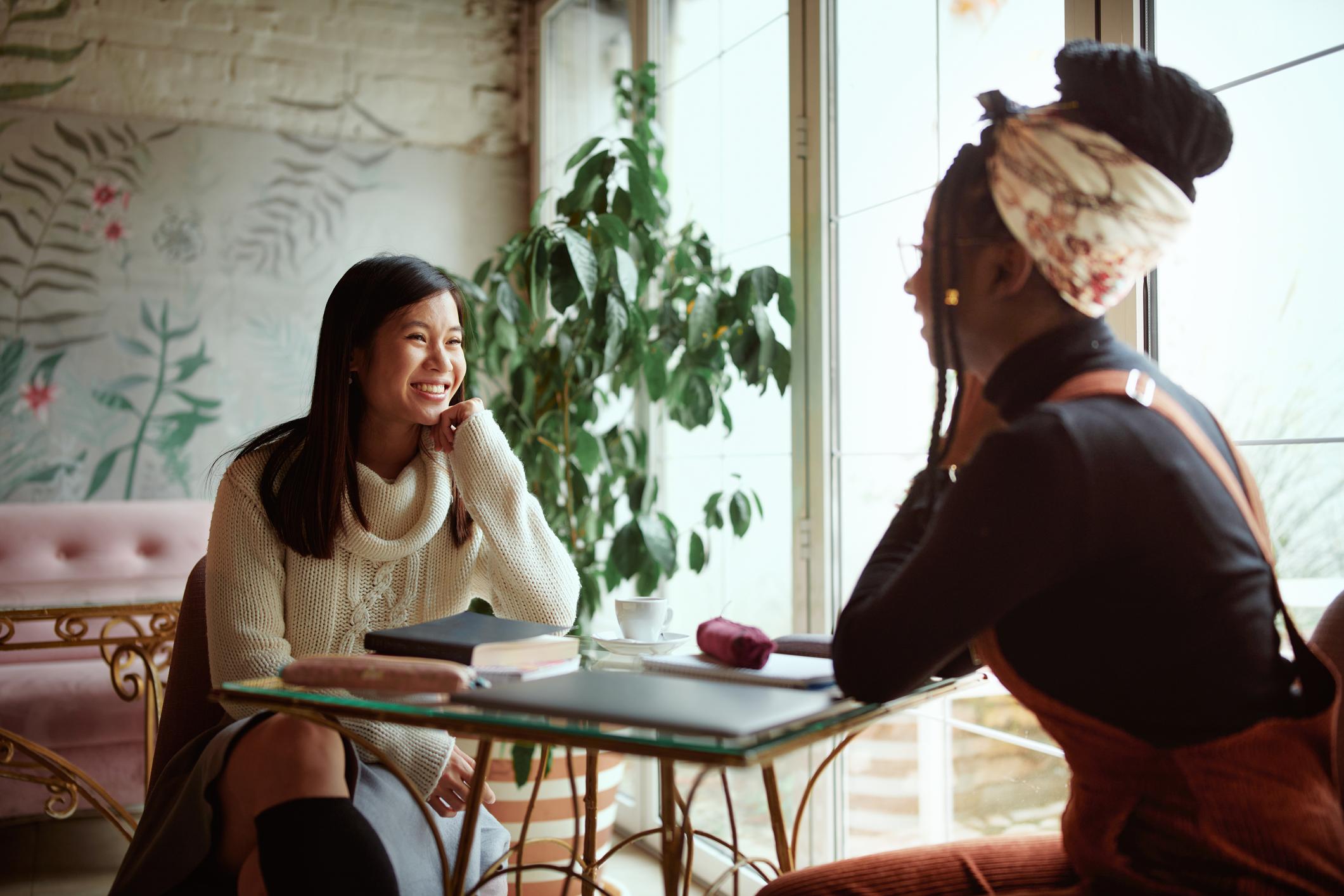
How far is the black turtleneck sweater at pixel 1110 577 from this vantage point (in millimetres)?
836

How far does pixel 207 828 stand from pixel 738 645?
0.67 metres

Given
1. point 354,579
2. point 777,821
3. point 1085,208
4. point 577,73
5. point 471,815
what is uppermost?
point 577,73

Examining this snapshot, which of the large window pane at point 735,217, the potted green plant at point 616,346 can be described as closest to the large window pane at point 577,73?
the large window pane at point 735,217

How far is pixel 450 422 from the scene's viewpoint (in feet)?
5.85

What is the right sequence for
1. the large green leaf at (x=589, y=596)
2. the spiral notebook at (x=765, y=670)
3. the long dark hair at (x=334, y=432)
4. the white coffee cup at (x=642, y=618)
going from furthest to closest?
the large green leaf at (x=589, y=596)
the long dark hair at (x=334, y=432)
the white coffee cup at (x=642, y=618)
the spiral notebook at (x=765, y=670)

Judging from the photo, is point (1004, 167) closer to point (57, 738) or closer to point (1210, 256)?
point (1210, 256)

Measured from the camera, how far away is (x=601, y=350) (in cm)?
253

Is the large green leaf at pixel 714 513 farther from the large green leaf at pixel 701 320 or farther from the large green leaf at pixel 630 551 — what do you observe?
the large green leaf at pixel 701 320

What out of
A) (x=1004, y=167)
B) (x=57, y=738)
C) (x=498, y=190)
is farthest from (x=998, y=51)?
(x=57, y=738)

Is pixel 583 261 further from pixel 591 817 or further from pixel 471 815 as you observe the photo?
pixel 471 815

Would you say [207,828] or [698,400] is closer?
[207,828]

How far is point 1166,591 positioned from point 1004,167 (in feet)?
1.29

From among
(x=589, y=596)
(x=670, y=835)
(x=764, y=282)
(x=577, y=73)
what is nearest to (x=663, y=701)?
(x=670, y=835)

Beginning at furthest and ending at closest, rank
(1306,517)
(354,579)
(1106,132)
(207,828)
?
1. (354,579)
2. (1306,517)
3. (207,828)
4. (1106,132)
